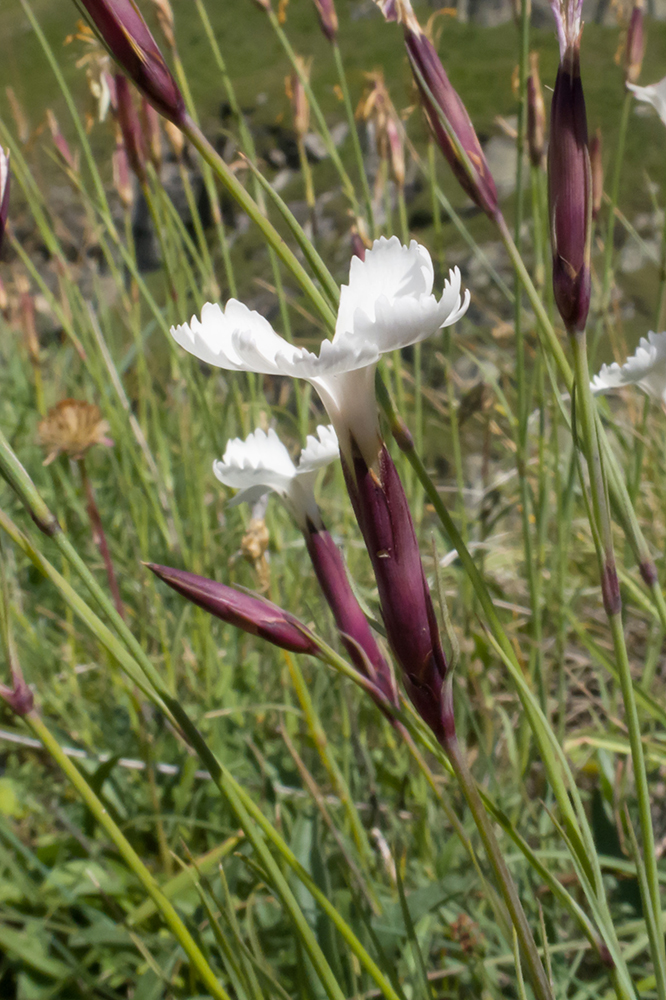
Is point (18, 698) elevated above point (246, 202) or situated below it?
below

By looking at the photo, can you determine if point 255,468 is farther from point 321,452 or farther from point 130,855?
point 130,855

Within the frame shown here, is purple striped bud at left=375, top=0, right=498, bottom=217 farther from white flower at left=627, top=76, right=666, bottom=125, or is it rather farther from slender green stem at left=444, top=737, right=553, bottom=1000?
slender green stem at left=444, top=737, right=553, bottom=1000

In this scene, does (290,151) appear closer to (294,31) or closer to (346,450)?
(294,31)

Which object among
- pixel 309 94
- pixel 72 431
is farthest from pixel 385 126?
pixel 72 431

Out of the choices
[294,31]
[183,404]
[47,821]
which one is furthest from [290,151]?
[47,821]

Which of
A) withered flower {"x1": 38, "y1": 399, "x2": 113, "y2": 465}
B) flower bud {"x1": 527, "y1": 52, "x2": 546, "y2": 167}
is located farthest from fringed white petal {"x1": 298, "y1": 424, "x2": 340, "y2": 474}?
withered flower {"x1": 38, "y1": 399, "x2": 113, "y2": 465}

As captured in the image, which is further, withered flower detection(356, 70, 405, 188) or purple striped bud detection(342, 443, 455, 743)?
withered flower detection(356, 70, 405, 188)

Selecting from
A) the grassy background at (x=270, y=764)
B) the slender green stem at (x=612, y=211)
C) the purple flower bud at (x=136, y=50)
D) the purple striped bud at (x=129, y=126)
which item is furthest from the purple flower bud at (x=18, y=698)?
the slender green stem at (x=612, y=211)
